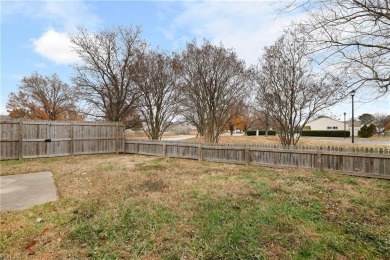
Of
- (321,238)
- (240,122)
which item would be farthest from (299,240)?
(240,122)

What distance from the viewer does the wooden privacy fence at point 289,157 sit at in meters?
6.95

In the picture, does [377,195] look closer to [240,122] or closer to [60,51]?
[60,51]

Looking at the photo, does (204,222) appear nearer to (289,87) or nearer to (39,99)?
(289,87)

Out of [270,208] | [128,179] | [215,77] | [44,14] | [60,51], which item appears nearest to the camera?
[270,208]

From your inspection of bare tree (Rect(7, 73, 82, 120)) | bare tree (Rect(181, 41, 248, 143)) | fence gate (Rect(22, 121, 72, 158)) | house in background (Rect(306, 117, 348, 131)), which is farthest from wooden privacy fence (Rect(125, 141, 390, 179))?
house in background (Rect(306, 117, 348, 131))

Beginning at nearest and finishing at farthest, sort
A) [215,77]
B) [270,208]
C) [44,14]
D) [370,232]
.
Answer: [370,232] → [270,208] → [44,14] → [215,77]

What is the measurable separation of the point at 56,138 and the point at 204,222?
11237mm

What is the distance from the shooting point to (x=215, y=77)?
483 inches

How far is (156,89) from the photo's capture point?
47.1 ft

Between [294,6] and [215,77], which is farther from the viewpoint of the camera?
[215,77]

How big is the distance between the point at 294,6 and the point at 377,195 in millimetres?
4614

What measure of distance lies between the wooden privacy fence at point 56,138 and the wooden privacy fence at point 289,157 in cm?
341

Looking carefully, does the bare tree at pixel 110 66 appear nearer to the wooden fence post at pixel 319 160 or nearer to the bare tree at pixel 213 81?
the bare tree at pixel 213 81

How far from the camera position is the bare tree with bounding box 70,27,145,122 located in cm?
1509
